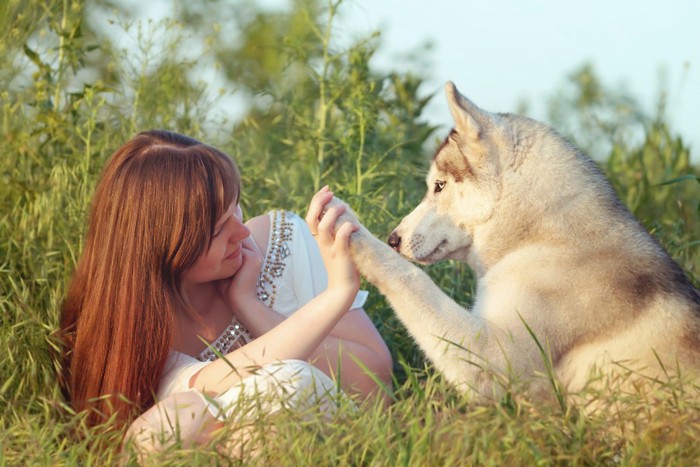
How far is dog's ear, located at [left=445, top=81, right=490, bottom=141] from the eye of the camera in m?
3.41

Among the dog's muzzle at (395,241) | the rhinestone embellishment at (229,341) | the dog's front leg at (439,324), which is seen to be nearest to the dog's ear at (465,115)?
the dog's muzzle at (395,241)

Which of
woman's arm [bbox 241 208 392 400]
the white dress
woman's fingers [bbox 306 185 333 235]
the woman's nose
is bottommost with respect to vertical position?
woman's arm [bbox 241 208 392 400]

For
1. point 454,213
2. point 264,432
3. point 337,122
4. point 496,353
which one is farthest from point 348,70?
point 264,432

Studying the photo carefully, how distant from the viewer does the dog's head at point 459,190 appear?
3.42 m

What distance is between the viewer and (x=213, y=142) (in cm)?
546

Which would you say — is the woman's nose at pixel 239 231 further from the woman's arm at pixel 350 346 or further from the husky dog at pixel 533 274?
the husky dog at pixel 533 274

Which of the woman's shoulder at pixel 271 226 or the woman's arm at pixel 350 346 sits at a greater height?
the woman's shoulder at pixel 271 226

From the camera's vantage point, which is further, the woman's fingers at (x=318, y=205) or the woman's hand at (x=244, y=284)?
the woman's hand at (x=244, y=284)

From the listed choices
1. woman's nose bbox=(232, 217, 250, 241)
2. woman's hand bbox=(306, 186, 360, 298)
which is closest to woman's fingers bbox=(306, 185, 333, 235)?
woman's hand bbox=(306, 186, 360, 298)

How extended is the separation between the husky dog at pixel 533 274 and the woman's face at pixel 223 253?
0.56 metres

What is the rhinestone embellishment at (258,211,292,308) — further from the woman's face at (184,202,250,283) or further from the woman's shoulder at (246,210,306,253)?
the woman's face at (184,202,250,283)

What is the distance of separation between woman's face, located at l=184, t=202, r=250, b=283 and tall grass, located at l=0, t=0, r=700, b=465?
0.69 metres

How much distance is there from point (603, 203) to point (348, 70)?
2419 millimetres

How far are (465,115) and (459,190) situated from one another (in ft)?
0.96
